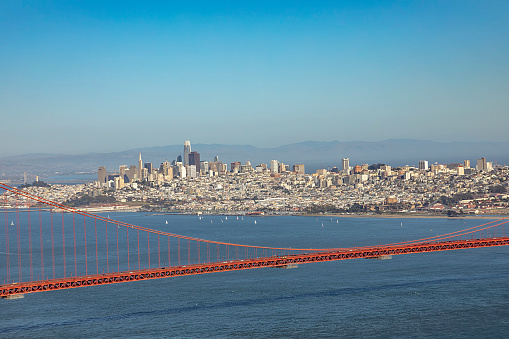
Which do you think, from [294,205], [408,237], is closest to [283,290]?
[408,237]

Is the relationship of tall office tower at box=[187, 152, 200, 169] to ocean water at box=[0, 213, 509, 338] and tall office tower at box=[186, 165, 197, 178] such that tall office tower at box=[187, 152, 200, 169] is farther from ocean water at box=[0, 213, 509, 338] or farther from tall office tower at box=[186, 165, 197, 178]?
ocean water at box=[0, 213, 509, 338]

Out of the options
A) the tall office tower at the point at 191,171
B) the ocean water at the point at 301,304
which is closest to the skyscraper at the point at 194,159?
the tall office tower at the point at 191,171

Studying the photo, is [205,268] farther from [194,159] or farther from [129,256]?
[194,159]

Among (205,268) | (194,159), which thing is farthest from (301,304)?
(194,159)

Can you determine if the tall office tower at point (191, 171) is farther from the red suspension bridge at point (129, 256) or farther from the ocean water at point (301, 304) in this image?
the ocean water at point (301, 304)

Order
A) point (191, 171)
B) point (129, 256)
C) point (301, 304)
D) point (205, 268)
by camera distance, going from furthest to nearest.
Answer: point (191, 171)
point (129, 256)
point (301, 304)
point (205, 268)

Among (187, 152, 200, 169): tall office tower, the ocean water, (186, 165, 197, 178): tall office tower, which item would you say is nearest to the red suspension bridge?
the ocean water
